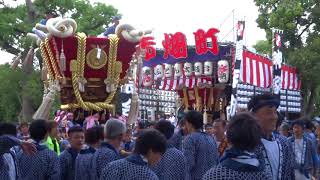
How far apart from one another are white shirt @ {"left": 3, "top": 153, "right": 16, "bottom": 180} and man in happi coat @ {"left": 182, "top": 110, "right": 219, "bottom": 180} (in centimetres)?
207

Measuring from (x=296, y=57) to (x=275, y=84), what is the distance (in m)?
6.32

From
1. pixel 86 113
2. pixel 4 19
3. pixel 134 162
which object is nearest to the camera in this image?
pixel 134 162

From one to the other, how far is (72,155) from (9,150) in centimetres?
95

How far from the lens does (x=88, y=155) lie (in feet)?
21.2

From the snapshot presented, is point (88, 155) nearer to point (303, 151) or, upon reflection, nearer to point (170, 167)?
point (170, 167)

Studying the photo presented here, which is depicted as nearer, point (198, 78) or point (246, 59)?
point (246, 59)

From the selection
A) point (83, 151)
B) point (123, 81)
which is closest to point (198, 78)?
point (123, 81)

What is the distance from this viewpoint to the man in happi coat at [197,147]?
7.36 m

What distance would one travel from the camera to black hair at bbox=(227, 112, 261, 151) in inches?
153

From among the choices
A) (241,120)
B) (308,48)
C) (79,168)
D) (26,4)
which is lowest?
(79,168)

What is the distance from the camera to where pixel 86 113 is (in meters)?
11.8

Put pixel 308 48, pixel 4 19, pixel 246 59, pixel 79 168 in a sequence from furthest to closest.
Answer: pixel 308 48
pixel 4 19
pixel 246 59
pixel 79 168

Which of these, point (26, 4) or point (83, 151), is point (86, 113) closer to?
point (83, 151)

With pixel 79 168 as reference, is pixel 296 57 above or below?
above
